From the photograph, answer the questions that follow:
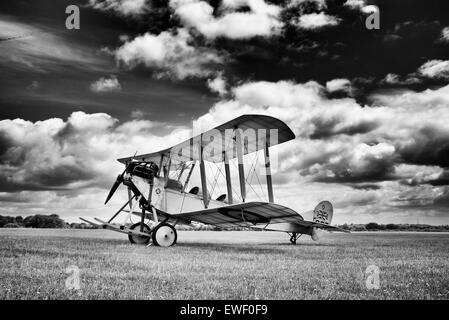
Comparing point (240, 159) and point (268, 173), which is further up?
point (240, 159)

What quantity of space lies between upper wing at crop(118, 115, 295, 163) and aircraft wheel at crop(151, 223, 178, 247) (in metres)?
2.88

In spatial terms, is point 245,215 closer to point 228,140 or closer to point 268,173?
point 268,173

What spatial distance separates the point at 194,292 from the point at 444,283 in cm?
418

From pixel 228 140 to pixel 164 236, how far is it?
4.23 meters

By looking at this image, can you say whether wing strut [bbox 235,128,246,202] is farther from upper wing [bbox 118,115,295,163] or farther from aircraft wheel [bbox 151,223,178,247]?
aircraft wheel [bbox 151,223,178,247]

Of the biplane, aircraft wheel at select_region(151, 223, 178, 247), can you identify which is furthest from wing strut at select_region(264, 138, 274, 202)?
aircraft wheel at select_region(151, 223, 178, 247)

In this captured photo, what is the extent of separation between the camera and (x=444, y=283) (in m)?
5.73

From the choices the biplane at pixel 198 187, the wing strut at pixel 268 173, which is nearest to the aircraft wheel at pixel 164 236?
the biplane at pixel 198 187

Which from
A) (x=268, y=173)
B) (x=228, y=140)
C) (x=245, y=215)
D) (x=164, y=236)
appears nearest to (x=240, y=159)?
(x=268, y=173)

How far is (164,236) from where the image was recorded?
40.8 feet

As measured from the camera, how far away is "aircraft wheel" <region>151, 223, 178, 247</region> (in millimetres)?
12312

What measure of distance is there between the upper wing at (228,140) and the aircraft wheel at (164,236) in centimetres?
288

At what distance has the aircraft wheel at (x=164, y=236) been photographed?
12.3 m
